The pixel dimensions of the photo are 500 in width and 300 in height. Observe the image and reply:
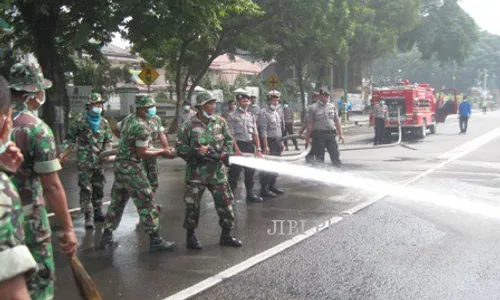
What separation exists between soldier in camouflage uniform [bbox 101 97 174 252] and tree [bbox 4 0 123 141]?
881cm

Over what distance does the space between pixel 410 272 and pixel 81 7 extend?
13.0 m

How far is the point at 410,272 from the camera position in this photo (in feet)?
17.5

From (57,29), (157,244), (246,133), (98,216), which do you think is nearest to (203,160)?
(157,244)

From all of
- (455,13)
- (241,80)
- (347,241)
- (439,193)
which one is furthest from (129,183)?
(455,13)

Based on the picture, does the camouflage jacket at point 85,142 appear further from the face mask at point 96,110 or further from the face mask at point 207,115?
the face mask at point 207,115

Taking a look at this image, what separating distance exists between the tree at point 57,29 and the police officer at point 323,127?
22.4 feet

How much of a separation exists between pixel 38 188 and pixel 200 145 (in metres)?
3.09

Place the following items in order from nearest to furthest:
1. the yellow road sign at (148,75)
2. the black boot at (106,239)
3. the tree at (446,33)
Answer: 1. the black boot at (106,239)
2. the yellow road sign at (148,75)
3. the tree at (446,33)

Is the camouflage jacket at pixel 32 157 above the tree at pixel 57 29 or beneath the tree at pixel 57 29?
beneath

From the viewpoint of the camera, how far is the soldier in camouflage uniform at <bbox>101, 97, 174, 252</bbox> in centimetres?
610

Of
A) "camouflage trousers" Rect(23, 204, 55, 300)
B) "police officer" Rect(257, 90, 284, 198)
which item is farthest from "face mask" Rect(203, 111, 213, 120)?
"police officer" Rect(257, 90, 284, 198)

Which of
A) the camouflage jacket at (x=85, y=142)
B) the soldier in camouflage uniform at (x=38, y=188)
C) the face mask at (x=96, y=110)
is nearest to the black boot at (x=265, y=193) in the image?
the camouflage jacket at (x=85, y=142)

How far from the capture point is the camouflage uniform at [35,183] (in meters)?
3.04

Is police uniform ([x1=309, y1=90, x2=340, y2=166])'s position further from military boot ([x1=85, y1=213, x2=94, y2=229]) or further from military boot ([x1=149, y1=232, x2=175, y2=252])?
military boot ([x1=149, y1=232, x2=175, y2=252])
